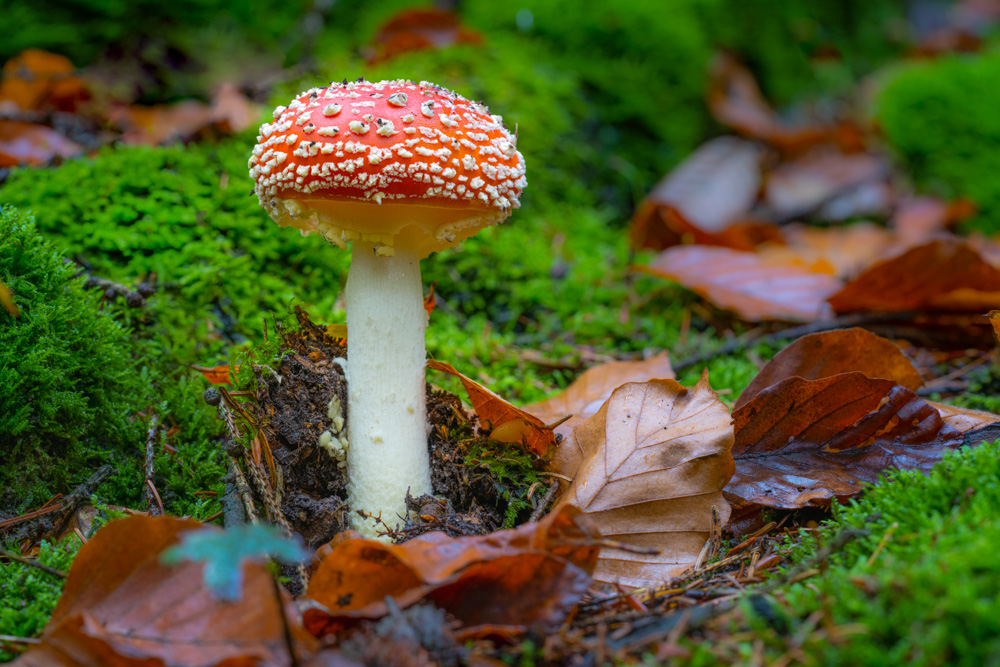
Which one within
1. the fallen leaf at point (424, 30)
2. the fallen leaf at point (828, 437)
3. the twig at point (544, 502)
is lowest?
the twig at point (544, 502)

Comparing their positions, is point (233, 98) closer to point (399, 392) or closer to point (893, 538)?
point (399, 392)

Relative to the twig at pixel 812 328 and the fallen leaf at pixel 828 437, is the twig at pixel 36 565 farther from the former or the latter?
the twig at pixel 812 328

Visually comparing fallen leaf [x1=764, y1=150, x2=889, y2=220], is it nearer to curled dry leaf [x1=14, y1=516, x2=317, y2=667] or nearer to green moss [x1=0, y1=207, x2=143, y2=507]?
green moss [x1=0, y1=207, x2=143, y2=507]

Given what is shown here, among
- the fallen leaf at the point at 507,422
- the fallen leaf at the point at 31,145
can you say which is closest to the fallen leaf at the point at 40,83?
the fallen leaf at the point at 31,145

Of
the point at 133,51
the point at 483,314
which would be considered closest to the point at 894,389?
the point at 483,314

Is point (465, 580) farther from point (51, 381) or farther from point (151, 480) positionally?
point (51, 381)

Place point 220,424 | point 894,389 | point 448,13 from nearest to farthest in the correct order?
point 894,389
point 220,424
point 448,13
